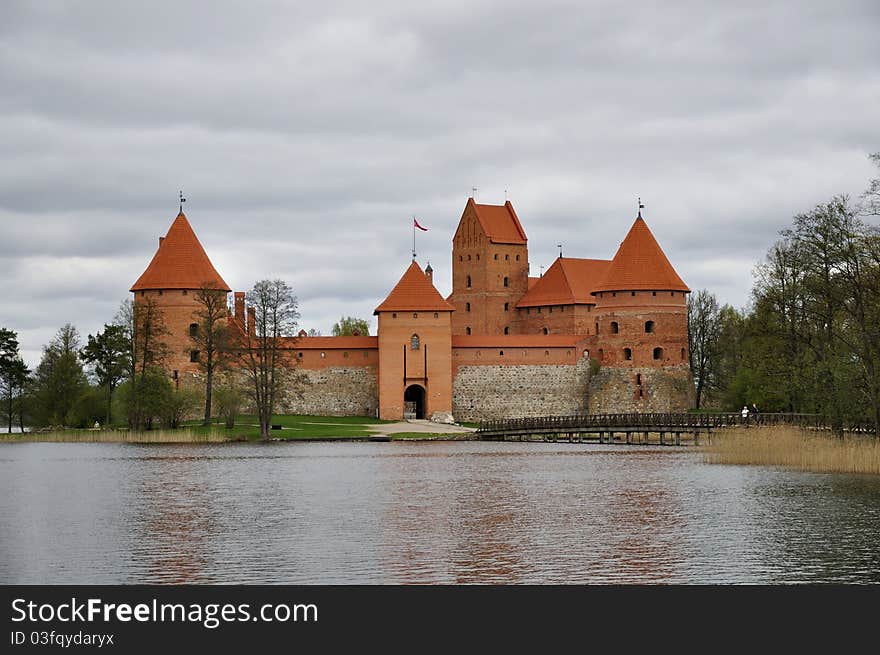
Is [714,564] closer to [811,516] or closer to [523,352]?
[811,516]

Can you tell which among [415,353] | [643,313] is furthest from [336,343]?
[643,313]

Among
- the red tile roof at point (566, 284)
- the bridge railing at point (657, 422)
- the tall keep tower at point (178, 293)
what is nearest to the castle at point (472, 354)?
the tall keep tower at point (178, 293)

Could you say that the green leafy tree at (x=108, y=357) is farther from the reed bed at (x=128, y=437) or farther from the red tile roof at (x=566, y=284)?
the red tile roof at (x=566, y=284)

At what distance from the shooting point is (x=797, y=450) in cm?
2672

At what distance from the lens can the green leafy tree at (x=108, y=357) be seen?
44.9 meters

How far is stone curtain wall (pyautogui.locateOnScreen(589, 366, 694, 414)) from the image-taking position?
2016 inches

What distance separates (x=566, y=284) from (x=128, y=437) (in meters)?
22.5

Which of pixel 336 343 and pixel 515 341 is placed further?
pixel 515 341

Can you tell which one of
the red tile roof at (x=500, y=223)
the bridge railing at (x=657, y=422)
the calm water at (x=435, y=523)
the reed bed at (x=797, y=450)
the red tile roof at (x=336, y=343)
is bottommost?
the calm water at (x=435, y=523)

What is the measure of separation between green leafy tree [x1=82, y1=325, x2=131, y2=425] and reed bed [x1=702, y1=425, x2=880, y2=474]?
20.9 metres

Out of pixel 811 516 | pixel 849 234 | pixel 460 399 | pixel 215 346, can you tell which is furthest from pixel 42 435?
pixel 811 516

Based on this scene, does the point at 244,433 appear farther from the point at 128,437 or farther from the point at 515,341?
the point at 515,341

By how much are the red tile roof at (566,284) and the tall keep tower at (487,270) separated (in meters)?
0.85
